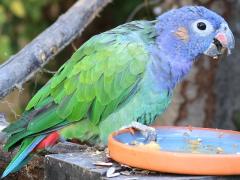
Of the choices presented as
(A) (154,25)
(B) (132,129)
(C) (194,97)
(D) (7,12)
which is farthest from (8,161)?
(D) (7,12)

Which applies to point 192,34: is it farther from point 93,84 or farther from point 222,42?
point 93,84

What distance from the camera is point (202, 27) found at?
7.52ft

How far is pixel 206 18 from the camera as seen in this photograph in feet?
7.39

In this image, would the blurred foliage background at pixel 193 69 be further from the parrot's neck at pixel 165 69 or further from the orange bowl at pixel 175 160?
the orange bowl at pixel 175 160

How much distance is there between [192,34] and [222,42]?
0.12m

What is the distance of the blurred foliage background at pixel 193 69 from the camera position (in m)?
3.47

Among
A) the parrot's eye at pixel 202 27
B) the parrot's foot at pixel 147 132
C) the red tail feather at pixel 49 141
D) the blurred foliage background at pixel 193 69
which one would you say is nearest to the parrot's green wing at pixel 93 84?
the red tail feather at pixel 49 141

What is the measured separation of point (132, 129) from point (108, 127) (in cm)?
51

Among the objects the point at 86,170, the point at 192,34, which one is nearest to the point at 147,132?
the point at 86,170

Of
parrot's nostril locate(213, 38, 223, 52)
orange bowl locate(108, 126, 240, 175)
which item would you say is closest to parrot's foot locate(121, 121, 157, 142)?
orange bowl locate(108, 126, 240, 175)

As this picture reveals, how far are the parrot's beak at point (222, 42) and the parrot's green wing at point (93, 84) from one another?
285 millimetres

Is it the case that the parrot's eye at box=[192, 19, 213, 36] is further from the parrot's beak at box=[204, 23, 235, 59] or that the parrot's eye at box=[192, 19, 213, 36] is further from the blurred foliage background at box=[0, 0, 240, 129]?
the blurred foliage background at box=[0, 0, 240, 129]

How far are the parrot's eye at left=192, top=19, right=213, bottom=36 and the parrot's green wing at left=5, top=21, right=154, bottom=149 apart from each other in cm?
22

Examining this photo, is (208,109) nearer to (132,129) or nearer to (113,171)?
(132,129)
